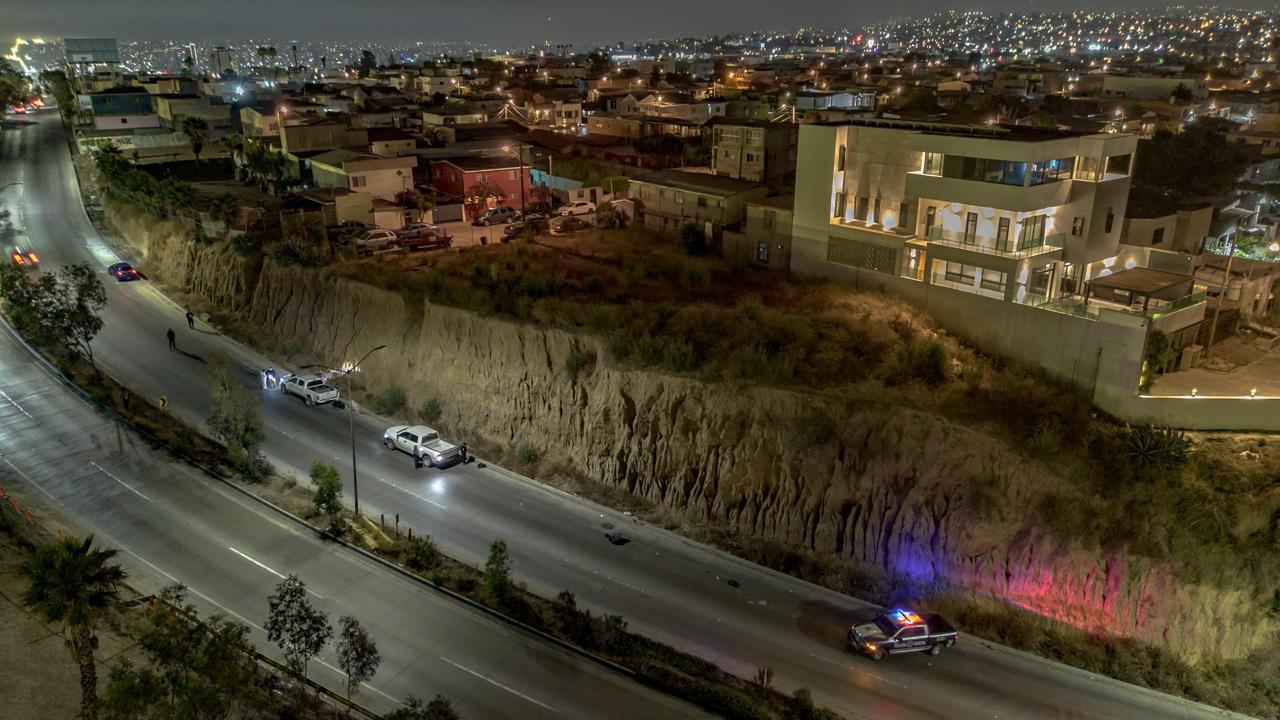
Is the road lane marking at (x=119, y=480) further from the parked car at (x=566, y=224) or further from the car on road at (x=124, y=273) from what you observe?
the parked car at (x=566, y=224)

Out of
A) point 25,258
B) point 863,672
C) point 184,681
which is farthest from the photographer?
point 25,258

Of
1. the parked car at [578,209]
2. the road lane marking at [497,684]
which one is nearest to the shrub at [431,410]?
the road lane marking at [497,684]

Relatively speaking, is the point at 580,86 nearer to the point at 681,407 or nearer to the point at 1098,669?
the point at 681,407

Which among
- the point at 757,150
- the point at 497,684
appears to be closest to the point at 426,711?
the point at 497,684

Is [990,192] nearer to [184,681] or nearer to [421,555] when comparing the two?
[421,555]

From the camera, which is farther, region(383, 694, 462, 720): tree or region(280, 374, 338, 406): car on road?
region(280, 374, 338, 406): car on road

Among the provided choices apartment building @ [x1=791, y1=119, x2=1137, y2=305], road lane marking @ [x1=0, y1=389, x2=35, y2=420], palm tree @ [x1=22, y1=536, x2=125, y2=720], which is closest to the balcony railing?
apartment building @ [x1=791, y1=119, x2=1137, y2=305]

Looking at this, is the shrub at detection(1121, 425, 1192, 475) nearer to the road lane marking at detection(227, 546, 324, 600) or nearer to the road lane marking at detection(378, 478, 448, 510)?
the road lane marking at detection(378, 478, 448, 510)

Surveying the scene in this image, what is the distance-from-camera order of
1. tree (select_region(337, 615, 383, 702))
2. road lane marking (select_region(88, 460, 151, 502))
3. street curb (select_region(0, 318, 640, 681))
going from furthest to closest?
road lane marking (select_region(88, 460, 151, 502)) < street curb (select_region(0, 318, 640, 681)) < tree (select_region(337, 615, 383, 702))
